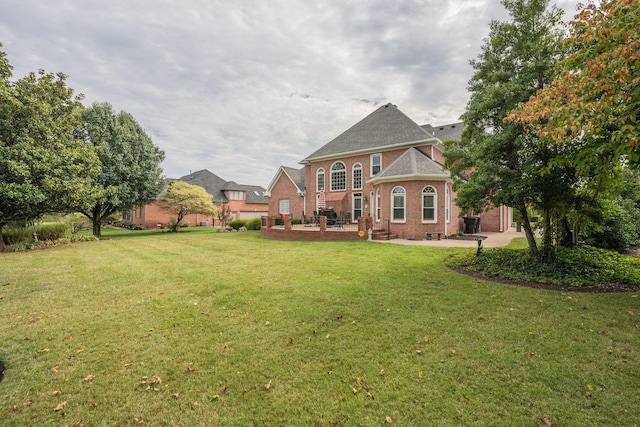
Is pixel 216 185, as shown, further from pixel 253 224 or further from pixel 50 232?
pixel 50 232

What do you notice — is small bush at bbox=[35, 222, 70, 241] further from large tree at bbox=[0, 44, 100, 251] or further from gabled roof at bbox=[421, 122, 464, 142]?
gabled roof at bbox=[421, 122, 464, 142]

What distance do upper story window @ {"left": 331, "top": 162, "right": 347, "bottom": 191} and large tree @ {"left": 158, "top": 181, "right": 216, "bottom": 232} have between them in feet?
47.5

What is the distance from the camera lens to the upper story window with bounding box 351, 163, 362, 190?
2495 centimetres

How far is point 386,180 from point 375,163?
5240mm

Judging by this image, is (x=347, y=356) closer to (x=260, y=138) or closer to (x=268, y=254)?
(x=268, y=254)

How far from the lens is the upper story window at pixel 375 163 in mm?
23906

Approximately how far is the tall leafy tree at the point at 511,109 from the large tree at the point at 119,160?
22861mm

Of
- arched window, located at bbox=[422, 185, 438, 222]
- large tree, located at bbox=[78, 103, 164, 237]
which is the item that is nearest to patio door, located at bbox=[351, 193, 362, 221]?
arched window, located at bbox=[422, 185, 438, 222]

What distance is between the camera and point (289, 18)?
36.9 ft

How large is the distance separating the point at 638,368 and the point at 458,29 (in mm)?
12574

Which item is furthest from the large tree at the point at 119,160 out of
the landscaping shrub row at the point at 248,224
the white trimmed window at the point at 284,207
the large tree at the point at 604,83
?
the large tree at the point at 604,83

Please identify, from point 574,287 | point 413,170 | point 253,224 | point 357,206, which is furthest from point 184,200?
point 574,287

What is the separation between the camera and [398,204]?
752 inches

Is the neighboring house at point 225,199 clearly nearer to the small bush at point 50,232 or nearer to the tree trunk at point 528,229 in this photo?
the small bush at point 50,232
